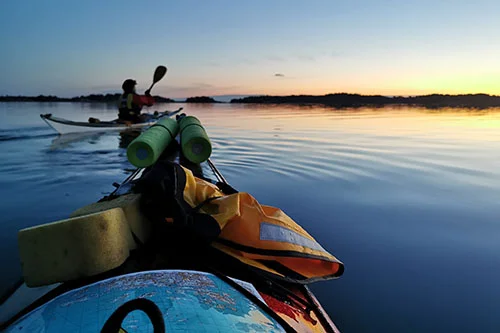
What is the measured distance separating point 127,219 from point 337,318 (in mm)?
2069

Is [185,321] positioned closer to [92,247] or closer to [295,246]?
[92,247]

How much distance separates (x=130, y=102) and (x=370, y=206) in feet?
42.0

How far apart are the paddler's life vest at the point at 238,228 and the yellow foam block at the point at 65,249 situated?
50 centimetres

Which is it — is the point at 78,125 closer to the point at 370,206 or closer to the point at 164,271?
the point at 370,206

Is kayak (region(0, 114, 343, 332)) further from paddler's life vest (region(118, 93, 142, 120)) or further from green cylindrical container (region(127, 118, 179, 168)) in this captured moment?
paddler's life vest (region(118, 93, 142, 120))

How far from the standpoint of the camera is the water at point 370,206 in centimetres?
347

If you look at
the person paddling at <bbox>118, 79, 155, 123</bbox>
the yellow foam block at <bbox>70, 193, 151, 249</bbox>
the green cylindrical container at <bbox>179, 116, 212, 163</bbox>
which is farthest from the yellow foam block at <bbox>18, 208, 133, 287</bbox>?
the person paddling at <bbox>118, 79, 155, 123</bbox>

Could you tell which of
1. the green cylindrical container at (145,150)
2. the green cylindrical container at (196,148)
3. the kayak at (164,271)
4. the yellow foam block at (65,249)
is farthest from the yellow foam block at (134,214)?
the green cylindrical container at (196,148)

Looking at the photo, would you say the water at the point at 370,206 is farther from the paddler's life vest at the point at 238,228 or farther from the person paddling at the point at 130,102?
the person paddling at the point at 130,102

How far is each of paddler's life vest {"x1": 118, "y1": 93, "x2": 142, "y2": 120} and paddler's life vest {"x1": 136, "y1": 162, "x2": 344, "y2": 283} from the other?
1458 centimetres

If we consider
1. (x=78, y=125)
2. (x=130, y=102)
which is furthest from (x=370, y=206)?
(x=130, y=102)

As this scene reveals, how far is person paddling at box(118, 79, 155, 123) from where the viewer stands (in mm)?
16062

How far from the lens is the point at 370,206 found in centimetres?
616

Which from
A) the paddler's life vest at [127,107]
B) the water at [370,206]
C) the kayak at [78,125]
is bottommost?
the water at [370,206]
